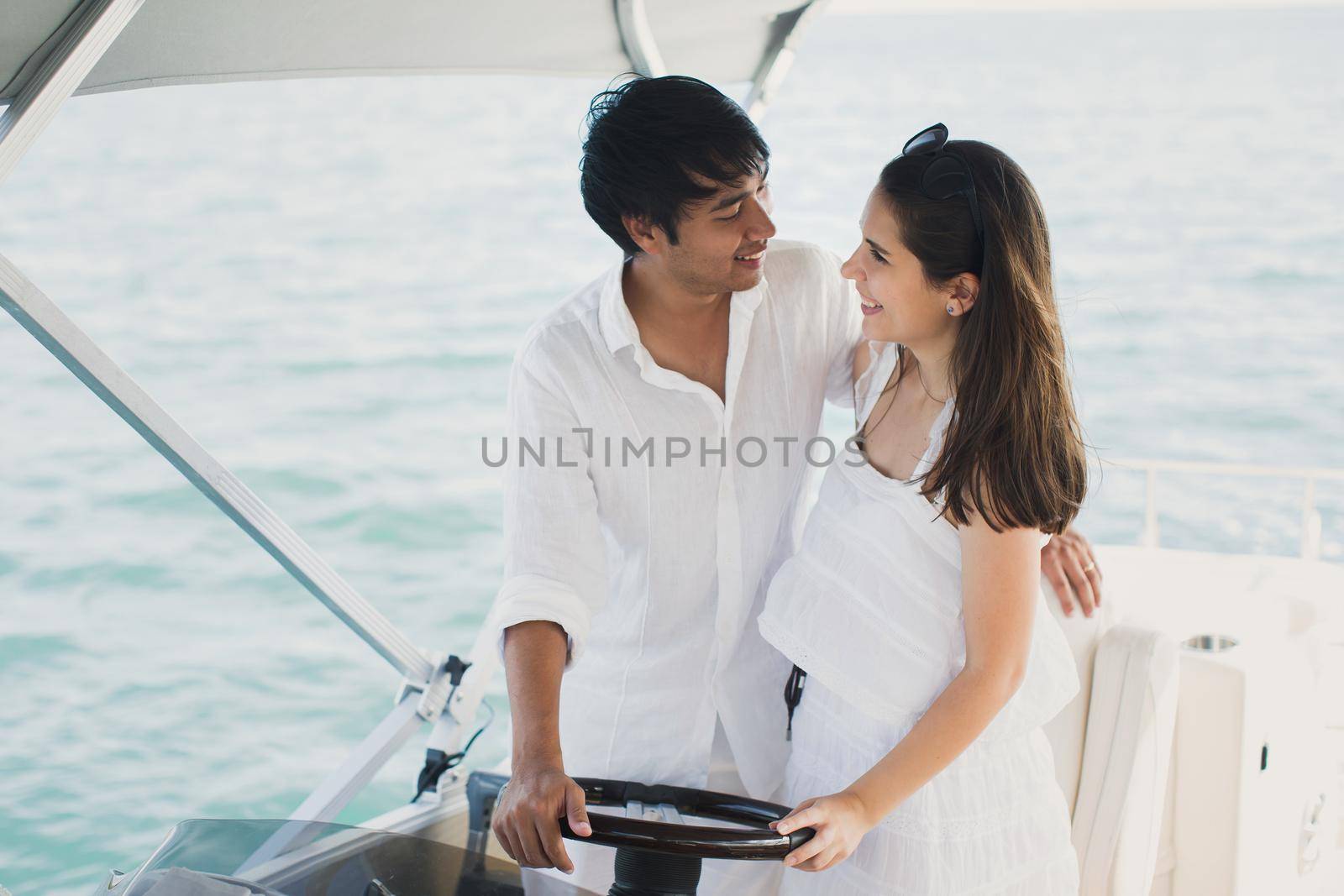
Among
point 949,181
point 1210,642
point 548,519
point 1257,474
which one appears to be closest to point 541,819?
point 548,519

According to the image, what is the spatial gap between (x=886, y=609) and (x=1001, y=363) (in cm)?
34

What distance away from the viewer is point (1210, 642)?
80.6 inches

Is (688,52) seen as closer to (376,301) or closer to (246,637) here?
(246,637)

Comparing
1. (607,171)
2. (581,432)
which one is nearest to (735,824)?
(581,432)

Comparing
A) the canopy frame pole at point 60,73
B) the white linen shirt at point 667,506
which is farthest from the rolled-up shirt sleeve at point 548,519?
the canopy frame pole at point 60,73

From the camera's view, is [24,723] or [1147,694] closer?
[1147,694]

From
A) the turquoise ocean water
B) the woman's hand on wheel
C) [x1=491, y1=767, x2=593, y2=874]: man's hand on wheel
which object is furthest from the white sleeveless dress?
the turquoise ocean water

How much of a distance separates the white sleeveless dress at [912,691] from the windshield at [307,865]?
406mm

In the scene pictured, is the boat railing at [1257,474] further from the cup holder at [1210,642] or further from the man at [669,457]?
the man at [669,457]

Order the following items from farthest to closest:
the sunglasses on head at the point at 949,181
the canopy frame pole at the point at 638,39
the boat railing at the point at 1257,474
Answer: the boat railing at the point at 1257,474 → the canopy frame pole at the point at 638,39 → the sunglasses on head at the point at 949,181

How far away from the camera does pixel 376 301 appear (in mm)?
16547

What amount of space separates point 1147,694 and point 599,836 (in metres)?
1.00

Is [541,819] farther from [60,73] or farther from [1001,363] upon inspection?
[60,73]

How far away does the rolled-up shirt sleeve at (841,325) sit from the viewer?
189cm
